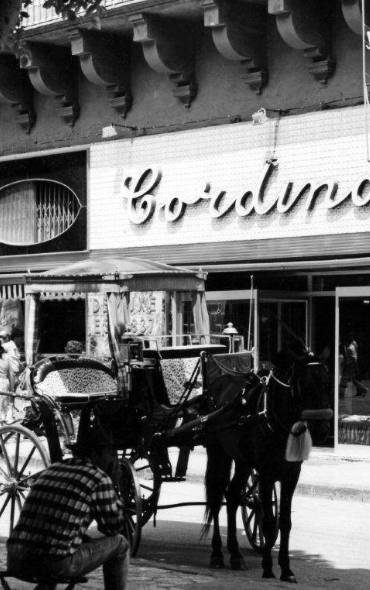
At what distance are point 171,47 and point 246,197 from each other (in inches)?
111

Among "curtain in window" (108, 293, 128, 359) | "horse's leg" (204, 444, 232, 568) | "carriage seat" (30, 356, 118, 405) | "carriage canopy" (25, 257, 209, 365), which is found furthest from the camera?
"carriage canopy" (25, 257, 209, 365)

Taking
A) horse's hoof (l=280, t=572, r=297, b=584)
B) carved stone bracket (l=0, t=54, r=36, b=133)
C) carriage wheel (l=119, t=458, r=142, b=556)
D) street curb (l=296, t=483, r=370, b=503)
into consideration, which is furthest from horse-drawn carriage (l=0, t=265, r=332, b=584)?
carved stone bracket (l=0, t=54, r=36, b=133)

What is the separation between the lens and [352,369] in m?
18.9

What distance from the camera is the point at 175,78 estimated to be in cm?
2048

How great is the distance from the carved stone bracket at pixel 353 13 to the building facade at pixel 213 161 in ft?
0.10

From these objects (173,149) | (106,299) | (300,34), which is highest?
(300,34)

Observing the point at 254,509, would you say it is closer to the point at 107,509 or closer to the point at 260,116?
the point at 107,509

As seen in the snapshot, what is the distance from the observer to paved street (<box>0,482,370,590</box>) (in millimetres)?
8891

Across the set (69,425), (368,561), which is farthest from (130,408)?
(368,561)

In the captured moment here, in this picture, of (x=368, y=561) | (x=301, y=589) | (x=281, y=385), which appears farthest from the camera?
(x=368, y=561)

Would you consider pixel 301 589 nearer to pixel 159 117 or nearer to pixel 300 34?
pixel 300 34

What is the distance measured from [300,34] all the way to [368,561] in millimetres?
10088

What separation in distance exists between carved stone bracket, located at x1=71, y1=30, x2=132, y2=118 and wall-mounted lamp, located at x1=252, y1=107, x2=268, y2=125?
296 cm

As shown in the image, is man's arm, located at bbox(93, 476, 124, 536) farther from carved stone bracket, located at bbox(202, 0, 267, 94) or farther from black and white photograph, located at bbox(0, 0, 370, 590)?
carved stone bracket, located at bbox(202, 0, 267, 94)
